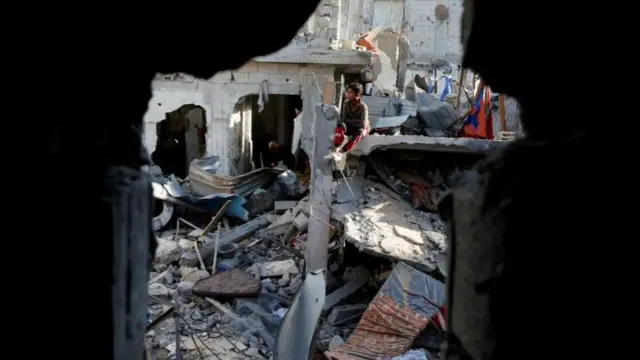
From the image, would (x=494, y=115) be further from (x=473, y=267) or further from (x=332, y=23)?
(x=473, y=267)

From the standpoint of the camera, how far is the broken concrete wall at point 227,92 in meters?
13.1

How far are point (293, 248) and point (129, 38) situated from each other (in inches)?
399

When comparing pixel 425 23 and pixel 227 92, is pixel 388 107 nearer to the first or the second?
pixel 227 92

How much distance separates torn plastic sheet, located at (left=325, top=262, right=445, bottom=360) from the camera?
7812 millimetres

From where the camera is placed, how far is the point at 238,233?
12.3 m

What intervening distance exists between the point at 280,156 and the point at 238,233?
4.93 meters

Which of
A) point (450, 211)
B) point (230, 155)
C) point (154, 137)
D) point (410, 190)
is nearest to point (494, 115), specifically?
point (410, 190)

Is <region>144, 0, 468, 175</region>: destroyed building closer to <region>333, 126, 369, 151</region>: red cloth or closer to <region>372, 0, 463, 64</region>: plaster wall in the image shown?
<region>333, 126, 369, 151</region>: red cloth

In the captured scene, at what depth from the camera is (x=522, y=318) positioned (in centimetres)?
141

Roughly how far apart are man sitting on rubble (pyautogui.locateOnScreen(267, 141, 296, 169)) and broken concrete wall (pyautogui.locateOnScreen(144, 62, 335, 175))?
8.65 feet

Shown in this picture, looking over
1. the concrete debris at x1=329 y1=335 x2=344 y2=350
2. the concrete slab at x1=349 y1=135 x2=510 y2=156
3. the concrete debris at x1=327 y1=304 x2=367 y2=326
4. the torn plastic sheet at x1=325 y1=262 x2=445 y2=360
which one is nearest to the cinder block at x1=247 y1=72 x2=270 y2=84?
the concrete slab at x1=349 y1=135 x2=510 y2=156

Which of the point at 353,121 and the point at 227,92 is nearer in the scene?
the point at 353,121

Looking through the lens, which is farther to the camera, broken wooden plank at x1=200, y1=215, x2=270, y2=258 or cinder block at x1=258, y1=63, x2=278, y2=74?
cinder block at x1=258, y1=63, x2=278, y2=74

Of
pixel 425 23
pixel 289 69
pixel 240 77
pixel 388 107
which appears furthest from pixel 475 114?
pixel 425 23
